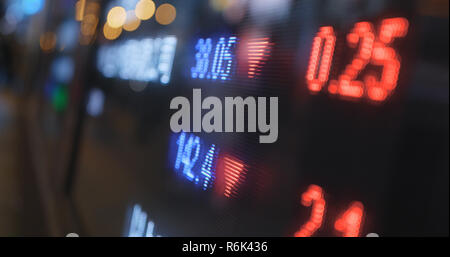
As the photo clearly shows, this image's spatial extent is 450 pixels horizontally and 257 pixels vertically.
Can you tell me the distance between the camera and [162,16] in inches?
56.6

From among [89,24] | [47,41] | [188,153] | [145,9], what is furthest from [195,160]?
[47,41]

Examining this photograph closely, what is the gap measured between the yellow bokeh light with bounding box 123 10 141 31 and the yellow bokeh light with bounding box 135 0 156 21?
0.09 feet

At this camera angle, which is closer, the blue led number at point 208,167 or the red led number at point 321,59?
the red led number at point 321,59

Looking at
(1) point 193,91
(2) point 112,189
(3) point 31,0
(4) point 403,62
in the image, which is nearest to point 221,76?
(1) point 193,91

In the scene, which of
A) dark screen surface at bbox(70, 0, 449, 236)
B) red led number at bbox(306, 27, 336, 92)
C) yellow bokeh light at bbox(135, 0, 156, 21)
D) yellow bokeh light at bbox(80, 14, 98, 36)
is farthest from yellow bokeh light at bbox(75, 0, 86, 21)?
red led number at bbox(306, 27, 336, 92)

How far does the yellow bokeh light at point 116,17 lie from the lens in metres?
2.00

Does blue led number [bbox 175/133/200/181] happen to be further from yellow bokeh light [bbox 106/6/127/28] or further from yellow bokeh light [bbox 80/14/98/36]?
yellow bokeh light [bbox 80/14/98/36]

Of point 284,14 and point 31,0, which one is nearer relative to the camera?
point 284,14

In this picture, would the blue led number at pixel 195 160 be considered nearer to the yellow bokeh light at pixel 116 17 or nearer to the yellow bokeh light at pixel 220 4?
the yellow bokeh light at pixel 220 4

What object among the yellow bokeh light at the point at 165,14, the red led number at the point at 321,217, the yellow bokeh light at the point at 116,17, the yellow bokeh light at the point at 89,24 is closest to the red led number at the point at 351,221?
the red led number at the point at 321,217

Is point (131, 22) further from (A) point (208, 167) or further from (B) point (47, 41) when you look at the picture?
(B) point (47, 41)

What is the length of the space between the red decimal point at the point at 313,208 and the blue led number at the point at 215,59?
0.36 metres
